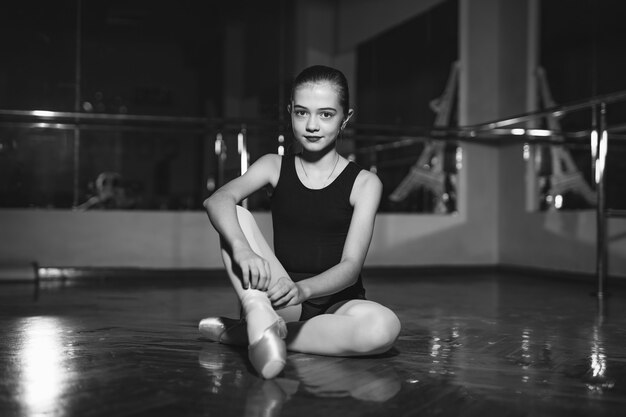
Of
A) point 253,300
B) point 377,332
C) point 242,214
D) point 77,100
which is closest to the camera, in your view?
point 253,300

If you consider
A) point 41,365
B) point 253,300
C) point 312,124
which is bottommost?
point 41,365

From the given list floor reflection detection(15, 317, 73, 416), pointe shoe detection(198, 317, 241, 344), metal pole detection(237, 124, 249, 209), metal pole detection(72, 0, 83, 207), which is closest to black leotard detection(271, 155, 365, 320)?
pointe shoe detection(198, 317, 241, 344)

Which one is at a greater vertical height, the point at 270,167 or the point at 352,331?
the point at 270,167

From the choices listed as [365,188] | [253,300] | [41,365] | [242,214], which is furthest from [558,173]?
[41,365]

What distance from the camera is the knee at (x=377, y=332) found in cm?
177

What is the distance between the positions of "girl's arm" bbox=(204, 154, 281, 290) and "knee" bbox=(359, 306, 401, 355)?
30cm

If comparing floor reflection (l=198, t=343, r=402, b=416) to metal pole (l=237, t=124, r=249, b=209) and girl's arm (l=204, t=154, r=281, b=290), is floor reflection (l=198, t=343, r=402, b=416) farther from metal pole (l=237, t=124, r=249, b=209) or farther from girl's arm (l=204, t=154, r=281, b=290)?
metal pole (l=237, t=124, r=249, b=209)

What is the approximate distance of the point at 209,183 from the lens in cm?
495

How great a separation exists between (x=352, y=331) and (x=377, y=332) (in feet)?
0.20

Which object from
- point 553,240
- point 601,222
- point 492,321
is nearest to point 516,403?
point 492,321

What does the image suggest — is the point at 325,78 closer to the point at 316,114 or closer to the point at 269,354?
the point at 316,114

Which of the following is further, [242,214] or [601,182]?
[601,182]

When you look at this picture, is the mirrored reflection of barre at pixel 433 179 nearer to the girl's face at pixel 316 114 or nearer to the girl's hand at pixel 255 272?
the girl's face at pixel 316 114

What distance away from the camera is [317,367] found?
173 cm
